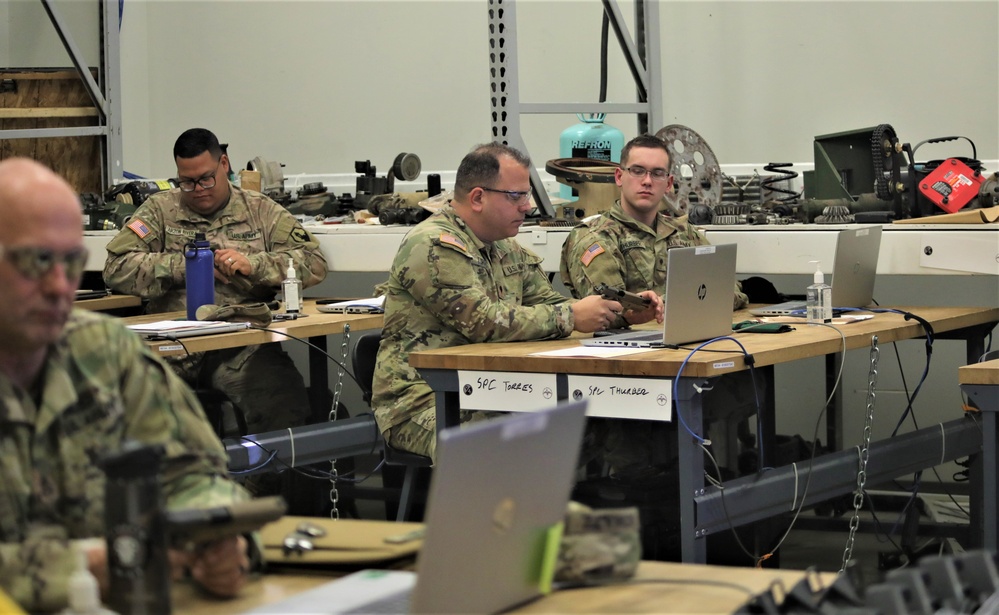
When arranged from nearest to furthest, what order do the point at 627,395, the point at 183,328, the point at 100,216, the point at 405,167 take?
the point at 627,395 < the point at 183,328 < the point at 405,167 < the point at 100,216

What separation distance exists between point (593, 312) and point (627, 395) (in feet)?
1.95

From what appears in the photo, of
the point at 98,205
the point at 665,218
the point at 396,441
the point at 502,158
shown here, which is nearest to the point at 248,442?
the point at 396,441

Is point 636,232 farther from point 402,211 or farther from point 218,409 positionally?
point 218,409

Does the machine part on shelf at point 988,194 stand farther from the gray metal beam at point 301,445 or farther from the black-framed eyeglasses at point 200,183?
the black-framed eyeglasses at point 200,183

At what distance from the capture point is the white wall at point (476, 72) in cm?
589

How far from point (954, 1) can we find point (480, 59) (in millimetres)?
2467

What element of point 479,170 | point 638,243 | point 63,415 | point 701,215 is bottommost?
point 63,415

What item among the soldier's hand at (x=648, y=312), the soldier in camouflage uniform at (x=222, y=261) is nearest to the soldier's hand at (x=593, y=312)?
the soldier's hand at (x=648, y=312)

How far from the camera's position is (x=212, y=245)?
4926mm

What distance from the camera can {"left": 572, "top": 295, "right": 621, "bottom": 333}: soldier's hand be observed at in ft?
12.7

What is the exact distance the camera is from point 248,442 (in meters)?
4.21

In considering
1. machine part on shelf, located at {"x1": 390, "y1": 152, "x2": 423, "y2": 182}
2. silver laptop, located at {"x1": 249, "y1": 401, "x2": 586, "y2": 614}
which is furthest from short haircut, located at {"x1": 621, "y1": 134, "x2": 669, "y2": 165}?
silver laptop, located at {"x1": 249, "y1": 401, "x2": 586, "y2": 614}

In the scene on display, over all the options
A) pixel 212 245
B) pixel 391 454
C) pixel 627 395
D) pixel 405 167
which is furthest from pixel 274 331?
pixel 405 167

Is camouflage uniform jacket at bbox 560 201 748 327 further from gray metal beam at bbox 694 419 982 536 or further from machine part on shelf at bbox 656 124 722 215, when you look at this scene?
gray metal beam at bbox 694 419 982 536
